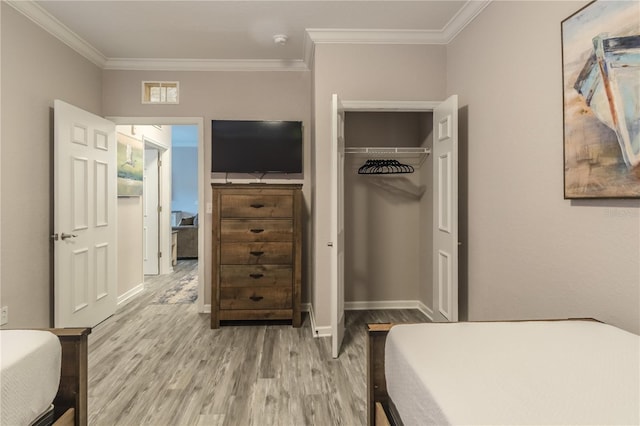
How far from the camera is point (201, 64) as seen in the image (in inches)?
136

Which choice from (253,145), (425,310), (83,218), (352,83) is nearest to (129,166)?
(83,218)

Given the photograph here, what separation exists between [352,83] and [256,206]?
137 cm

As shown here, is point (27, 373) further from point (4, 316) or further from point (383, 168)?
point (383, 168)

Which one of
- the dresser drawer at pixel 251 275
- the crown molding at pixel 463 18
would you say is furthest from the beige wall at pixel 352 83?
the dresser drawer at pixel 251 275

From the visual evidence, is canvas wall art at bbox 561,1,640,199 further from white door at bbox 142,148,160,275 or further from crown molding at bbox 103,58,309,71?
white door at bbox 142,148,160,275

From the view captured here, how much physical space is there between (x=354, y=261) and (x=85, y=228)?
253cm

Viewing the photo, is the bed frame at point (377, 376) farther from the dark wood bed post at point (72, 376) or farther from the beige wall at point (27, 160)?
the beige wall at point (27, 160)

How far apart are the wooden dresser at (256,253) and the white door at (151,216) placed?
273 centimetres

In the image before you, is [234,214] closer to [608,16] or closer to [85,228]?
[85,228]

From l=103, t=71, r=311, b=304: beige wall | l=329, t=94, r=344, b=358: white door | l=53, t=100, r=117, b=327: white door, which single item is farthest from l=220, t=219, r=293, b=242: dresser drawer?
l=53, t=100, r=117, b=327: white door

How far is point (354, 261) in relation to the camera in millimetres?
3541

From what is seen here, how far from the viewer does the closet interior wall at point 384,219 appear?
349 cm

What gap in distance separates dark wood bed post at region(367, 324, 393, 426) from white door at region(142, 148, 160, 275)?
15.8ft

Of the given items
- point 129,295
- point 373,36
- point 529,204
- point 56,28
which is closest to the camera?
point 529,204
